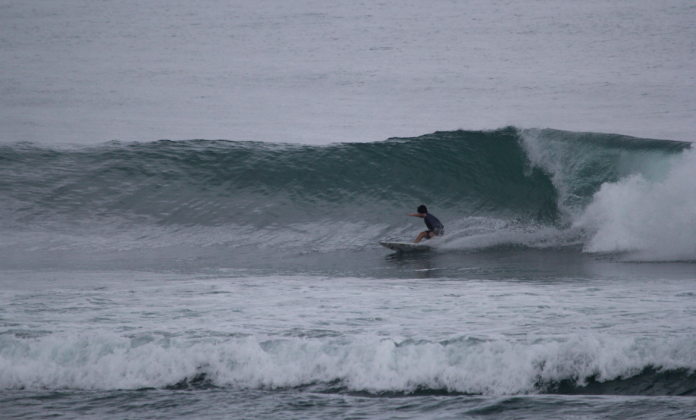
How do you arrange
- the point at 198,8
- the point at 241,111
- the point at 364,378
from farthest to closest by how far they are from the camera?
the point at 198,8 → the point at 241,111 → the point at 364,378

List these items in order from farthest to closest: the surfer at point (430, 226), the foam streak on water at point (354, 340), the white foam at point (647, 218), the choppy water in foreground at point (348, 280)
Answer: the surfer at point (430, 226) → the white foam at point (647, 218) → the foam streak on water at point (354, 340) → the choppy water in foreground at point (348, 280)

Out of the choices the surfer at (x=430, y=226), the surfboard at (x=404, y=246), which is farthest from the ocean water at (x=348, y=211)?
the surfer at (x=430, y=226)

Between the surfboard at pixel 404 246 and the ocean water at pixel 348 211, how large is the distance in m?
0.14

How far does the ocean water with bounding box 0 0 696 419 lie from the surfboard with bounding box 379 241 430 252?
0.46ft

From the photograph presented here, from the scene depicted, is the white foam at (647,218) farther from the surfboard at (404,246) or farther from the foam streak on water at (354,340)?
the foam streak on water at (354,340)

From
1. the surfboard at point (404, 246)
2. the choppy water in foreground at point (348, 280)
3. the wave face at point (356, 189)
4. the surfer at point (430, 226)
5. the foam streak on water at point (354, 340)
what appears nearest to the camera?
the choppy water in foreground at point (348, 280)

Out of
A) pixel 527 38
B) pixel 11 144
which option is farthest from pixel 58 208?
pixel 527 38

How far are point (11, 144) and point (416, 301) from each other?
1414 cm

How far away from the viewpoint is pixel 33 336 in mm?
6695

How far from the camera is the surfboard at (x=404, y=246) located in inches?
493

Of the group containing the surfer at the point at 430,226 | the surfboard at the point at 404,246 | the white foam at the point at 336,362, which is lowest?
the white foam at the point at 336,362

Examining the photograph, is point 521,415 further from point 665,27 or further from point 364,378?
point 665,27

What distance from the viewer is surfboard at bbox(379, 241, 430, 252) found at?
1252 centimetres

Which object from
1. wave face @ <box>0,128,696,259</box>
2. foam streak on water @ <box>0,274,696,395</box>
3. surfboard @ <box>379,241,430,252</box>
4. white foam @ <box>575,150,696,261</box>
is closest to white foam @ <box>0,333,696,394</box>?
foam streak on water @ <box>0,274,696,395</box>
